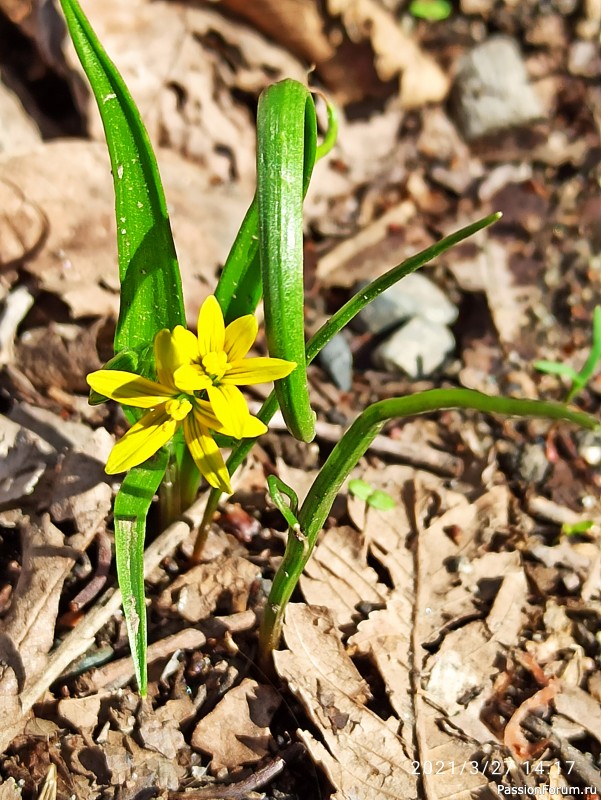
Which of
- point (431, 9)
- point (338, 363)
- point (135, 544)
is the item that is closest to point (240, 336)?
point (135, 544)

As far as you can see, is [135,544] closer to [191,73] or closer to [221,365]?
[221,365]

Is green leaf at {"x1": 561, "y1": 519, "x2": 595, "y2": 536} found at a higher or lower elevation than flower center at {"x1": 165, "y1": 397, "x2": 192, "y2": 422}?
higher

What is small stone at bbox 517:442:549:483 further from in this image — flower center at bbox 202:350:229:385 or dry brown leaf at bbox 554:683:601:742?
flower center at bbox 202:350:229:385

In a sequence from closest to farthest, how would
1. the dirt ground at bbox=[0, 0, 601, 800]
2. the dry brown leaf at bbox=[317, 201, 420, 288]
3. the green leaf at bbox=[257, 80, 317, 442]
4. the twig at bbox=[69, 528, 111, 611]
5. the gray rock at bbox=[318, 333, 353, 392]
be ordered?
the green leaf at bbox=[257, 80, 317, 442]
the dirt ground at bbox=[0, 0, 601, 800]
the twig at bbox=[69, 528, 111, 611]
the gray rock at bbox=[318, 333, 353, 392]
the dry brown leaf at bbox=[317, 201, 420, 288]

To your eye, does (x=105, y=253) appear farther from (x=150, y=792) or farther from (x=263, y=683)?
(x=150, y=792)

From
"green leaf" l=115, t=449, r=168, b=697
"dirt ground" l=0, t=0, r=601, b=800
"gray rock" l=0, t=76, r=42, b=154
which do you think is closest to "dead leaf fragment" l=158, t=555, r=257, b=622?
"dirt ground" l=0, t=0, r=601, b=800

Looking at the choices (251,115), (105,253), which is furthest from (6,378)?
(251,115)

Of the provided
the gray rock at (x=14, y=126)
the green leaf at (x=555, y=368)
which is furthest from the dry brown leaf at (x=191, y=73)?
the green leaf at (x=555, y=368)
